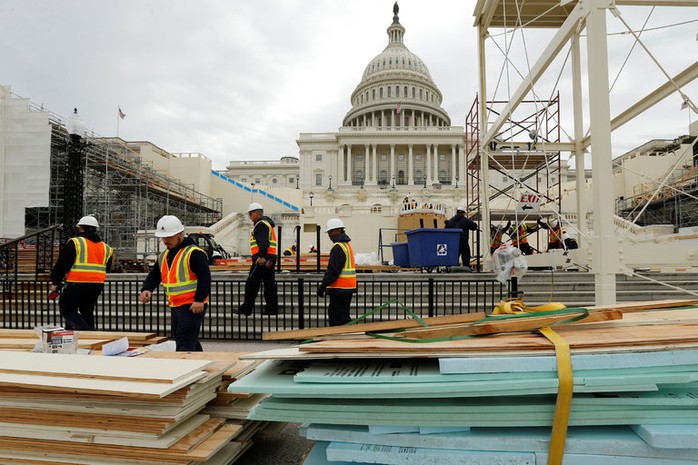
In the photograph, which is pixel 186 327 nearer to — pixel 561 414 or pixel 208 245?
pixel 561 414

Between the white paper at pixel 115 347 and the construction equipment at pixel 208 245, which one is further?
the construction equipment at pixel 208 245

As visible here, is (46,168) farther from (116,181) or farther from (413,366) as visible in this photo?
(413,366)

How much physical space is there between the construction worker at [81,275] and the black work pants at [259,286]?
8.14ft

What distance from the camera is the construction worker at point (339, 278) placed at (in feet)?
19.6

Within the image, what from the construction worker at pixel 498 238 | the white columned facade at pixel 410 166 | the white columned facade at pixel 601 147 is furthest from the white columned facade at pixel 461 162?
the white columned facade at pixel 601 147

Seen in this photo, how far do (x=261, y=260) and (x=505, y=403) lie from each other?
5951 millimetres

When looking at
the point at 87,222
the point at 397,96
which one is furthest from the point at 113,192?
the point at 397,96

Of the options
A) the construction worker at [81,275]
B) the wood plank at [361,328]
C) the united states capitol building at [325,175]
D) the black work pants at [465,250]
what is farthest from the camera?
the united states capitol building at [325,175]

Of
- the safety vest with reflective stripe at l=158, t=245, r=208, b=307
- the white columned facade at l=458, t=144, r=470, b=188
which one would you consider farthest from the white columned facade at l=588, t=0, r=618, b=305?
the white columned facade at l=458, t=144, r=470, b=188

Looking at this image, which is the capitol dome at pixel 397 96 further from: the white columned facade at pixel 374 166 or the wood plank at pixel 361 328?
the wood plank at pixel 361 328

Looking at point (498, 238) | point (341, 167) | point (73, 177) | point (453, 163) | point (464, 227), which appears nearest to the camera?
point (73, 177)

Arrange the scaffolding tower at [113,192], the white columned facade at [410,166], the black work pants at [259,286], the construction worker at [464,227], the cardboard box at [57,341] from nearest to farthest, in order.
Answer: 1. the cardboard box at [57,341]
2. the black work pants at [259,286]
3. the construction worker at [464,227]
4. the scaffolding tower at [113,192]
5. the white columned facade at [410,166]

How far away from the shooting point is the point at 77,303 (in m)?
5.95

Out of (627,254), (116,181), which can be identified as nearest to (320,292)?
(627,254)
